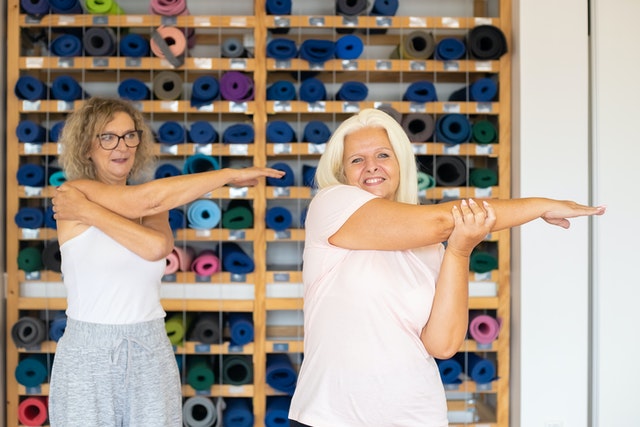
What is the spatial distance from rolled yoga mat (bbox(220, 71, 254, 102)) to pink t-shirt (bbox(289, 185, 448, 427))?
164 centimetres

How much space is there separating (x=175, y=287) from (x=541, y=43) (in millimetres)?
1959

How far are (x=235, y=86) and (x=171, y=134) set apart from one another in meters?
0.36

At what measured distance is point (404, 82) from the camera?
127 inches

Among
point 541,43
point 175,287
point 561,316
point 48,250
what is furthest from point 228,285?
point 541,43

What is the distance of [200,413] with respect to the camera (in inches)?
112

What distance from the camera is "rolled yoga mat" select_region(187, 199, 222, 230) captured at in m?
2.83

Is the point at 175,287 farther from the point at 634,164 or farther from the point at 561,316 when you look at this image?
the point at 634,164

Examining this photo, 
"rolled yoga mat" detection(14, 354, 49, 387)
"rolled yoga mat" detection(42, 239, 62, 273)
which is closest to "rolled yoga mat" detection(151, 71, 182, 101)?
"rolled yoga mat" detection(42, 239, 62, 273)

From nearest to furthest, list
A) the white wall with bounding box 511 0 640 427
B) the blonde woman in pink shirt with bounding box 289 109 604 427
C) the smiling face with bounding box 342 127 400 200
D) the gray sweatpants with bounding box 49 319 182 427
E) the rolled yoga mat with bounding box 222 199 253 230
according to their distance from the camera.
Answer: the blonde woman in pink shirt with bounding box 289 109 604 427 → the smiling face with bounding box 342 127 400 200 → the gray sweatpants with bounding box 49 319 182 427 → the white wall with bounding box 511 0 640 427 → the rolled yoga mat with bounding box 222 199 253 230

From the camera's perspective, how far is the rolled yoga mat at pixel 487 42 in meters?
2.87

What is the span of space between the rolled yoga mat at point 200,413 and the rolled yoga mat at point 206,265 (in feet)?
1.78

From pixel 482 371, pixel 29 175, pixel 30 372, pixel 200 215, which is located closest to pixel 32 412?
pixel 30 372

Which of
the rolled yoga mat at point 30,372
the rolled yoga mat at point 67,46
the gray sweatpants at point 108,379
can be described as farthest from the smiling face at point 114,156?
the rolled yoga mat at point 30,372

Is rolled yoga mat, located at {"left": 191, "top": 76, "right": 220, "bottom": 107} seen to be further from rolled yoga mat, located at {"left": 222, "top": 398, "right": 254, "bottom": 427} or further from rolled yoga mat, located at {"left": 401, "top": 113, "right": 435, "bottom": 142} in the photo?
rolled yoga mat, located at {"left": 222, "top": 398, "right": 254, "bottom": 427}
